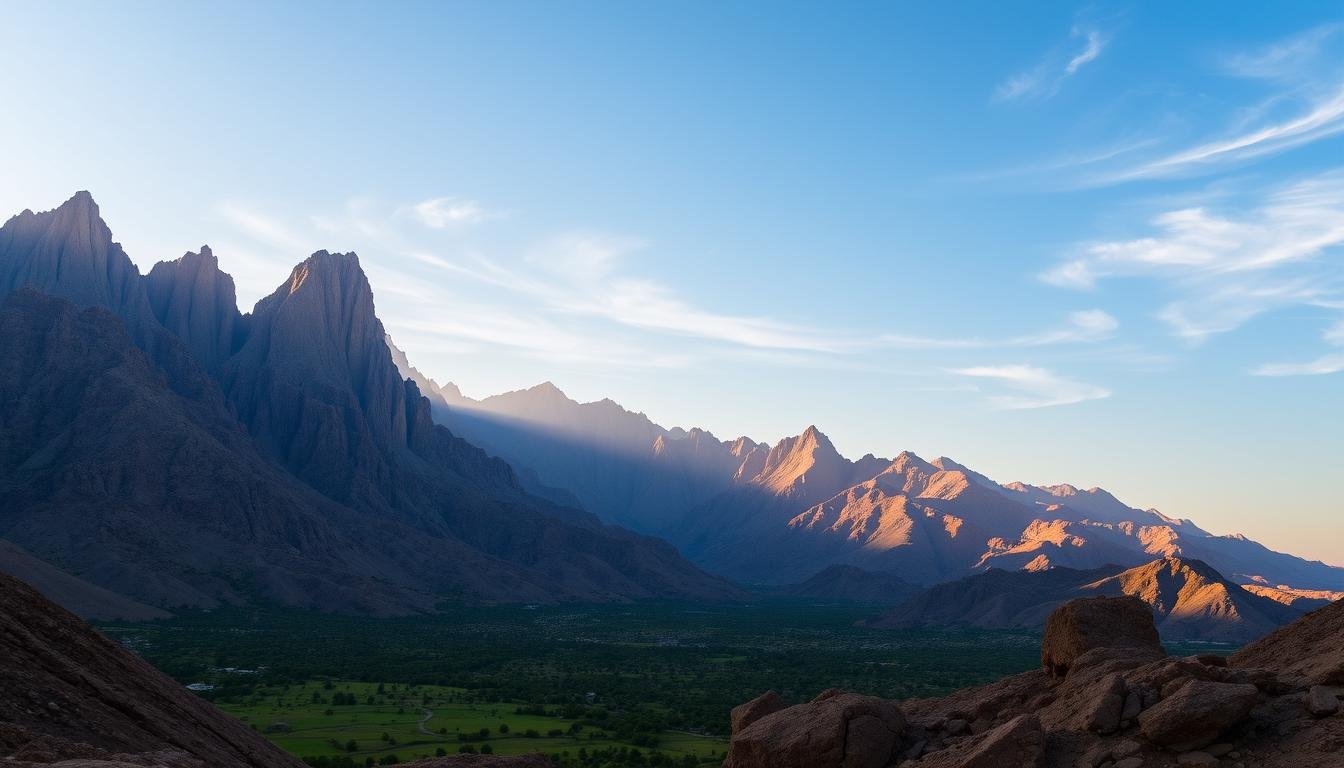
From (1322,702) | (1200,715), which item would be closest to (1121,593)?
(1322,702)

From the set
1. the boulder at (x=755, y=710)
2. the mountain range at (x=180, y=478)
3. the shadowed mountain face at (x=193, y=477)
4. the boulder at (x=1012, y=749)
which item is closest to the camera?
the boulder at (x=1012, y=749)

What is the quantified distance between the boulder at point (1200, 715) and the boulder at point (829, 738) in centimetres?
520

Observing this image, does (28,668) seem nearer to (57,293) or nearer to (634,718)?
(634,718)

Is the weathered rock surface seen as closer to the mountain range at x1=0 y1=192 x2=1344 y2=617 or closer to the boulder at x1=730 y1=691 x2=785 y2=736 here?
the boulder at x1=730 y1=691 x2=785 y2=736

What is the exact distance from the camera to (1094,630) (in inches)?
810

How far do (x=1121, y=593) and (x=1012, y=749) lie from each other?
162188mm

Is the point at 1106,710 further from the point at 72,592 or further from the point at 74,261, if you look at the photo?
the point at 74,261

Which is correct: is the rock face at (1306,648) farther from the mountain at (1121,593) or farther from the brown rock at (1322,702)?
the mountain at (1121,593)

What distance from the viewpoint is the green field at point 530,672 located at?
48875mm

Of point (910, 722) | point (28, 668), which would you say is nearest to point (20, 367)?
point (28, 668)

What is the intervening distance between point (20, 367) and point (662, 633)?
105383 mm

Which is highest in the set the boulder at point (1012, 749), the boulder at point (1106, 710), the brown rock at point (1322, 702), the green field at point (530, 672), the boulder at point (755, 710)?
the brown rock at point (1322, 702)

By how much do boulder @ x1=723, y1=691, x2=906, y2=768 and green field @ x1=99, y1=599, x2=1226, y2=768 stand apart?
14.2 m

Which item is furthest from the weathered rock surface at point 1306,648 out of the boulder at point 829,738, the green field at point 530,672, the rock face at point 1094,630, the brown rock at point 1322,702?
the green field at point 530,672
